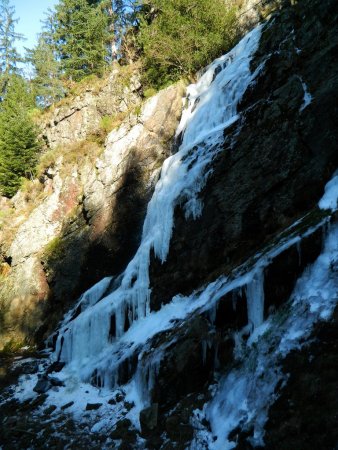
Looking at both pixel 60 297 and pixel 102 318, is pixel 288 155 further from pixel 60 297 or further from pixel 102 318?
pixel 60 297

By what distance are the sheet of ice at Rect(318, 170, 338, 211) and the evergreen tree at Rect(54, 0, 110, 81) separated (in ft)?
76.5

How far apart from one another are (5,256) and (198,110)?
1323 cm

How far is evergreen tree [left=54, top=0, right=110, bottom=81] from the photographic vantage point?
1162 inches

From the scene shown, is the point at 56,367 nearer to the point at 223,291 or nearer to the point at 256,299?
the point at 223,291

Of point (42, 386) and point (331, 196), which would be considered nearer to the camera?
point (331, 196)

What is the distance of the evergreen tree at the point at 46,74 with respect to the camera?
107 feet

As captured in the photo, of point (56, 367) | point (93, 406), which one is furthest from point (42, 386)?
point (93, 406)

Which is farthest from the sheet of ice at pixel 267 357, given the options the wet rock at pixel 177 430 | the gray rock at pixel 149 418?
the gray rock at pixel 149 418

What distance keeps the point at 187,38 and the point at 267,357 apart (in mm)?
18964

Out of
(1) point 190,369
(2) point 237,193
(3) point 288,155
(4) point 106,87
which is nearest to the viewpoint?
(1) point 190,369

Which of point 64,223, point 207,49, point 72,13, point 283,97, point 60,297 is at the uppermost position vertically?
point 72,13

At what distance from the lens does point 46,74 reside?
35969mm

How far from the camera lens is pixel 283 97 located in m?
11.0

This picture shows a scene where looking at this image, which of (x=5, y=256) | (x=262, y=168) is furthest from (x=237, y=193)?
(x=5, y=256)
